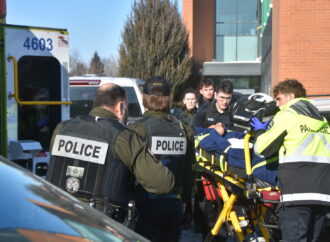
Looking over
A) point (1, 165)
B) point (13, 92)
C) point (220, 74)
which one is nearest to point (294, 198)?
point (1, 165)

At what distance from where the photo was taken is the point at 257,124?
5.02 metres

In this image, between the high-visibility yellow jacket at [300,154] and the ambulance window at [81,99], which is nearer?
the high-visibility yellow jacket at [300,154]

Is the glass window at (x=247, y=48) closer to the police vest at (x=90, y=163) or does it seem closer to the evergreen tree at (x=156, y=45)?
the evergreen tree at (x=156, y=45)

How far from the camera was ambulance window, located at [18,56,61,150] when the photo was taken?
7.22 meters

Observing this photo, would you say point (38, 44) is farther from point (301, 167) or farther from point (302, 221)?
point (302, 221)

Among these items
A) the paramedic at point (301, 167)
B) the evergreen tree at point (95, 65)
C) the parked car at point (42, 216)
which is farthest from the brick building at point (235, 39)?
the evergreen tree at point (95, 65)

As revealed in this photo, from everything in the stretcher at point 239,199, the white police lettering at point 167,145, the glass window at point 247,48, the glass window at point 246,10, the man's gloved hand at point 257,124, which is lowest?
the stretcher at point 239,199

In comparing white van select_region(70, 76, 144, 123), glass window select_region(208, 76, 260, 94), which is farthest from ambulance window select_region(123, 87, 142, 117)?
glass window select_region(208, 76, 260, 94)

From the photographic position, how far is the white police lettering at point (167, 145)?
4.23 metres

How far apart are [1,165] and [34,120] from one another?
191 inches

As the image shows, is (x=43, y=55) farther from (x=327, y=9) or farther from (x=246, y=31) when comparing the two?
(x=246, y=31)

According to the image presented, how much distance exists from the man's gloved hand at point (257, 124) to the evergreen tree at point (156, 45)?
25.1 m

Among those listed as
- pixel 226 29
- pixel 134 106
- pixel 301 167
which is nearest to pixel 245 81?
pixel 226 29

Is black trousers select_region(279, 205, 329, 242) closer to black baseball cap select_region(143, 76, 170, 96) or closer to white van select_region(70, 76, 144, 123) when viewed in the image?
black baseball cap select_region(143, 76, 170, 96)
